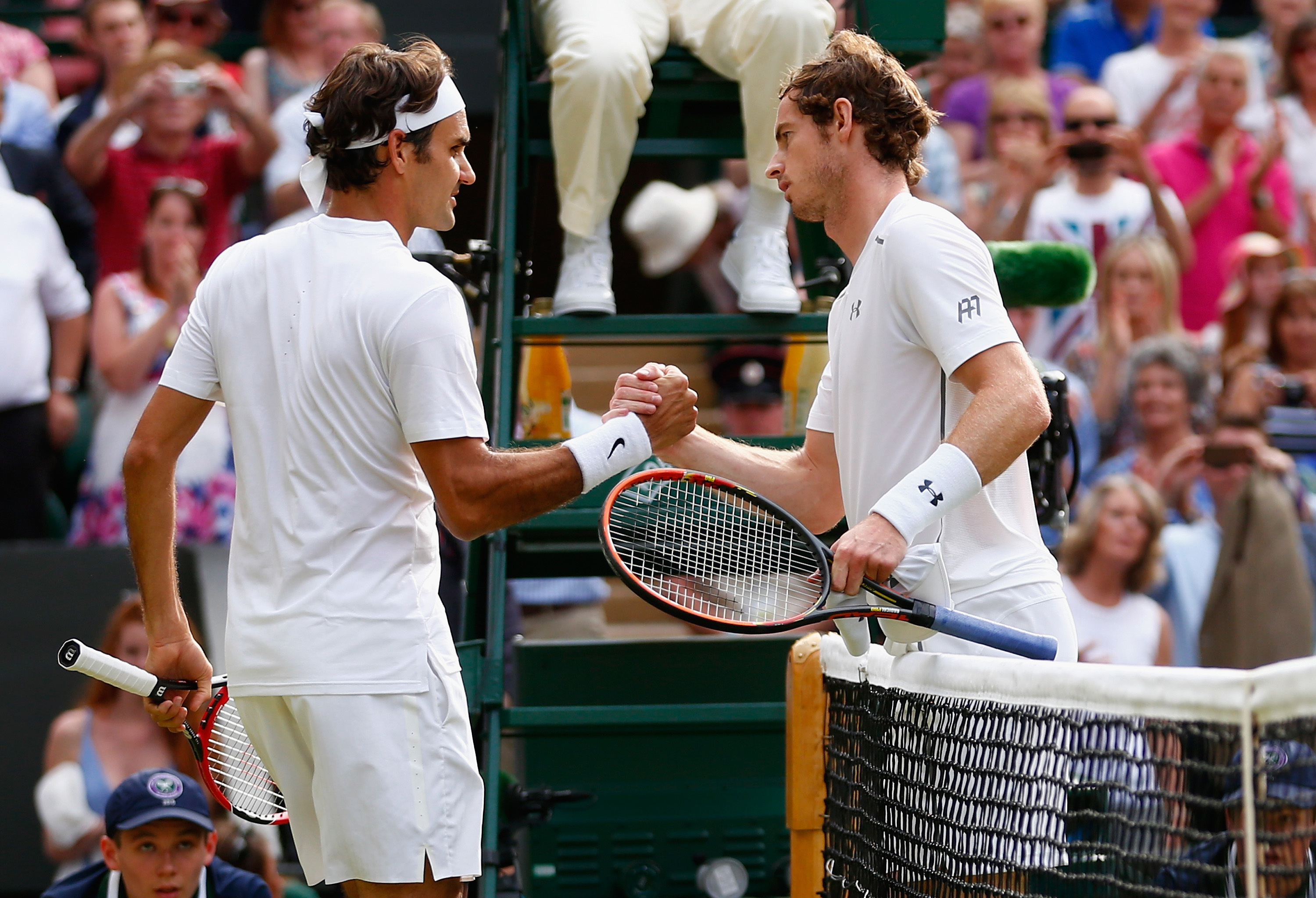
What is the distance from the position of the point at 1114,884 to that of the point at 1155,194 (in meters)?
5.83

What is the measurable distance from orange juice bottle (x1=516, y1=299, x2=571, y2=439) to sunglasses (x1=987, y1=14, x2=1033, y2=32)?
183 inches

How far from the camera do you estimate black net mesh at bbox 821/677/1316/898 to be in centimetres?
206

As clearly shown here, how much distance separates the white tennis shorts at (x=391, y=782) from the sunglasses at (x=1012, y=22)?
657cm

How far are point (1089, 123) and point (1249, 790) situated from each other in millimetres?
6114

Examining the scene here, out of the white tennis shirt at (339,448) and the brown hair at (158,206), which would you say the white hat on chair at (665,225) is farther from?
the white tennis shirt at (339,448)

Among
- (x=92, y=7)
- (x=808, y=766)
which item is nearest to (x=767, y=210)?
(x=808, y=766)

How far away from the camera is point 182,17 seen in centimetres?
781

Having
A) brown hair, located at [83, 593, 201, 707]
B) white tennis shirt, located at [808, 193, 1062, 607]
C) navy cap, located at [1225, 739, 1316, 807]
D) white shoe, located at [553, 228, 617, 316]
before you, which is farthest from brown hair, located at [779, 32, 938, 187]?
brown hair, located at [83, 593, 201, 707]

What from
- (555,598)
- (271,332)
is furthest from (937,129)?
(271,332)

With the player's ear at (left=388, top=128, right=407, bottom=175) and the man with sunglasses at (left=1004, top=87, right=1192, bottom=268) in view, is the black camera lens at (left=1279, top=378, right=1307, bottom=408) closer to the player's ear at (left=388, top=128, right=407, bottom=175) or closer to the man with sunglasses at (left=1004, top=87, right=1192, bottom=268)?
the man with sunglasses at (left=1004, top=87, right=1192, bottom=268)

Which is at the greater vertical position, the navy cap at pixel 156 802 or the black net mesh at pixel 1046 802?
the black net mesh at pixel 1046 802

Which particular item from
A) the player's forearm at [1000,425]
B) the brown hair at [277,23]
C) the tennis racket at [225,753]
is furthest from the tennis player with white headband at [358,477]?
the brown hair at [277,23]

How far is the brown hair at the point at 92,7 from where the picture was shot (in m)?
7.86

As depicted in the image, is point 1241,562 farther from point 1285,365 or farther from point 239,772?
point 239,772
